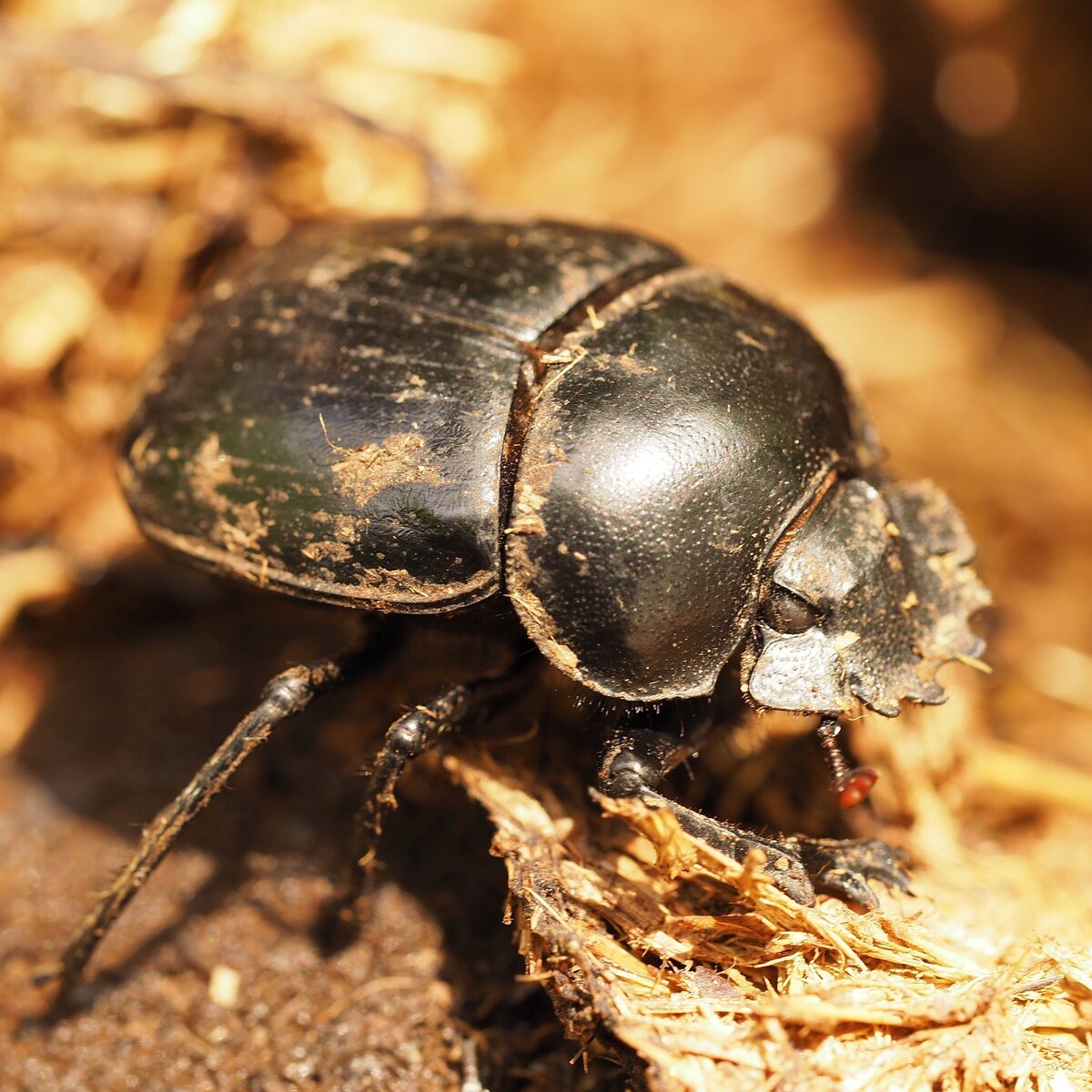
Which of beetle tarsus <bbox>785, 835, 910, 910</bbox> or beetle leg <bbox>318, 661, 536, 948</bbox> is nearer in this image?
beetle tarsus <bbox>785, 835, 910, 910</bbox>

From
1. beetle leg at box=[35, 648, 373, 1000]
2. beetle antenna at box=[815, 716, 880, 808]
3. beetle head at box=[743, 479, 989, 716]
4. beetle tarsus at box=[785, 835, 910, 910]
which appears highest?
beetle head at box=[743, 479, 989, 716]

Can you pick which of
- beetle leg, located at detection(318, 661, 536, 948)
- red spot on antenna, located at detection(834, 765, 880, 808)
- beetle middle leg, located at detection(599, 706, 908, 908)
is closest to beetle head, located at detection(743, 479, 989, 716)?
red spot on antenna, located at detection(834, 765, 880, 808)

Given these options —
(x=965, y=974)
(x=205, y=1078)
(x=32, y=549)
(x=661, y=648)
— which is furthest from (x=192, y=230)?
(x=965, y=974)

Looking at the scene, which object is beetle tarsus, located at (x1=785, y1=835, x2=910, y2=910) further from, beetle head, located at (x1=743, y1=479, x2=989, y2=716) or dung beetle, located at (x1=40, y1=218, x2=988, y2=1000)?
beetle head, located at (x1=743, y1=479, x2=989, y2=716)

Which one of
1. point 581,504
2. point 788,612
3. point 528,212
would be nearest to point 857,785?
point 788,612

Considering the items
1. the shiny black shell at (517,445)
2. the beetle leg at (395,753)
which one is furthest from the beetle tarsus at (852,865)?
the beetle leg at (395,753)

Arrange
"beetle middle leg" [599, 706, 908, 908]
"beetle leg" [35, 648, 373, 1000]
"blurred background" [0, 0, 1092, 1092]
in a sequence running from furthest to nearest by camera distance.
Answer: "blurred background" [0, 0, 1092, 1092]
"beetle leg" [35, 648, 373, 1000]
"beetle middle leg" [599, 706, 908, 908]

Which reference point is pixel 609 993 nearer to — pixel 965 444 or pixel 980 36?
pixel 965 444
